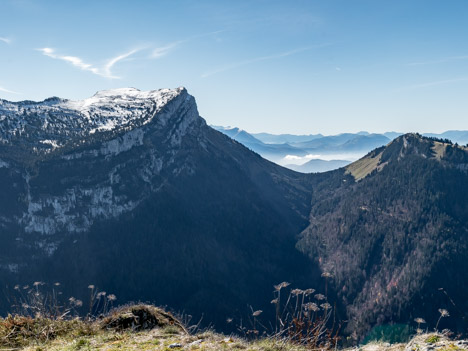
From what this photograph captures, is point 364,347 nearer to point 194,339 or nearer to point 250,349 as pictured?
point 250,349

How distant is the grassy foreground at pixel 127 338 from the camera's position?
1638cm

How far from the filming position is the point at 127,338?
1917cm

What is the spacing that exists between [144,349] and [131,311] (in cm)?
570

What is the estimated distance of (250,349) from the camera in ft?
54.0

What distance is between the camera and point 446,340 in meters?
15.8

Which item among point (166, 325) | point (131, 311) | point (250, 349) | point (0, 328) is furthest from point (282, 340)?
point (0, 328)

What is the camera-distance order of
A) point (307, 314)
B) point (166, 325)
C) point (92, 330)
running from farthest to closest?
point (166, 325) < point (92, 330) < point (307, 314)

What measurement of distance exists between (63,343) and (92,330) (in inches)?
82.4

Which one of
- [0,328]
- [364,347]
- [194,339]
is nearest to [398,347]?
[364,347]

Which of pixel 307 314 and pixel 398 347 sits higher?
pixel 307 314

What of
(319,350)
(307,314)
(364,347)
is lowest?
(364,347)

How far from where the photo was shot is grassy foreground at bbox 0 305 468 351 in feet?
53.7

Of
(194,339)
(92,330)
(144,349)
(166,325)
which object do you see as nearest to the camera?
(144,349)

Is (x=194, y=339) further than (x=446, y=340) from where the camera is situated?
Yes
